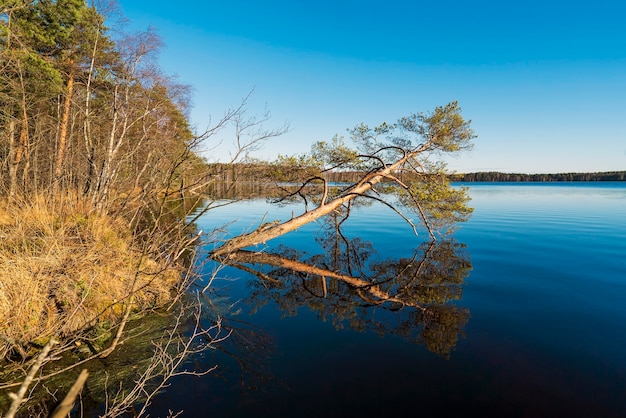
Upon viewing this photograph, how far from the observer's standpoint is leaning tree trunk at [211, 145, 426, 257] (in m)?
12.2

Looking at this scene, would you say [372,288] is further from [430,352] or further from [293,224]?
[293,224]

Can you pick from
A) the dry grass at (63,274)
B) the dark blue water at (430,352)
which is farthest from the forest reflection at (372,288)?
the dry grass at (63,274)

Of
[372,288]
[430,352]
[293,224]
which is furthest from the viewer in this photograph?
[293,224]

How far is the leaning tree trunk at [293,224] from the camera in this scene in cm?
1216

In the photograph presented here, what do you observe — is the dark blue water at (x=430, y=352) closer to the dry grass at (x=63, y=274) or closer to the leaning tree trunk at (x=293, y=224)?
the leaning tree trunk at (x=293, y=224)

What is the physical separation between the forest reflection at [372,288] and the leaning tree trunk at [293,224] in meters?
0.50

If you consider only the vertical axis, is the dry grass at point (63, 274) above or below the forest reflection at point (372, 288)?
above

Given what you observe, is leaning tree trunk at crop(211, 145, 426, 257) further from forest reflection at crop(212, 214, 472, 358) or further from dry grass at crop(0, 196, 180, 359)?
dry grass at crop(0, 196, 180, 359)

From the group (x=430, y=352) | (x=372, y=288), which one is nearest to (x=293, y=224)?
(x=372, y=288)

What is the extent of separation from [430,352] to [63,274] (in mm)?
6685

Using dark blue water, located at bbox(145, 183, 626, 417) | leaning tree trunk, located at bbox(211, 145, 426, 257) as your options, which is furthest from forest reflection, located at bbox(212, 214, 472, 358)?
leaning tree trunk, located at bbox(211, 145, 426, 257)

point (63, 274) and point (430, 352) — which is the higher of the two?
point (63, 274)

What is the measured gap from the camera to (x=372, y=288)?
896 centimetres

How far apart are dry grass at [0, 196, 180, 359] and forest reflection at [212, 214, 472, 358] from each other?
2266 mm
